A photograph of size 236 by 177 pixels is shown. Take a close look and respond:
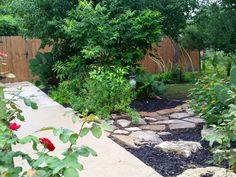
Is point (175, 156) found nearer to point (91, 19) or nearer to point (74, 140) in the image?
point (74, 140)

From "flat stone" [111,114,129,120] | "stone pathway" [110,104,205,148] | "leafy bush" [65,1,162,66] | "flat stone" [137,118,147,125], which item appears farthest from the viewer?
"leafy bush" [65,1,162,66]

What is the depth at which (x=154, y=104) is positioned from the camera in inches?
257

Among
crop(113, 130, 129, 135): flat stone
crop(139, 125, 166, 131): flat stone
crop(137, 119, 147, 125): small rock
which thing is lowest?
crop(113, 130, 129, 135): flat stone

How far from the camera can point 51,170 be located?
147 cm

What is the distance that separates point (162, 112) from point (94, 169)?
281cm

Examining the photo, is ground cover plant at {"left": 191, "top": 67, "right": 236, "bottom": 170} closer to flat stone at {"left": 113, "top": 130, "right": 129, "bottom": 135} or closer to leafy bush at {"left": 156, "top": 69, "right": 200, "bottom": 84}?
flat stone at {"left": 113, "top": 130, "right": 129, "bottom": 135}

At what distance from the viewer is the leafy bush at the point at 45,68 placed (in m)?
8.47

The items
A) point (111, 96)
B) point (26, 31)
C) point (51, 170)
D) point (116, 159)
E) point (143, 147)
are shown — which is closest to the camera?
point (51, 170)

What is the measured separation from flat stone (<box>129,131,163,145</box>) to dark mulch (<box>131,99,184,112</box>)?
5.14 ft

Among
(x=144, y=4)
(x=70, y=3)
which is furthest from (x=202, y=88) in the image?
(x=70, y=3)

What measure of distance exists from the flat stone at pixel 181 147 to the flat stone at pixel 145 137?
0.72 ft

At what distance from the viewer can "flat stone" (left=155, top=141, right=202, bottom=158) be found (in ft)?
12.0

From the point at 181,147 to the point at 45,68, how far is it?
17.8 feet

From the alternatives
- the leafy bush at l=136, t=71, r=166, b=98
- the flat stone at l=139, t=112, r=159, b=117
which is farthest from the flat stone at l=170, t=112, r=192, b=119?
the leafy bush at l=136, t=71, r=166, b=98
